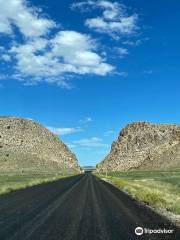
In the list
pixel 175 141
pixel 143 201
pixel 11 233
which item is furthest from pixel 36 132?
pixel 11 233

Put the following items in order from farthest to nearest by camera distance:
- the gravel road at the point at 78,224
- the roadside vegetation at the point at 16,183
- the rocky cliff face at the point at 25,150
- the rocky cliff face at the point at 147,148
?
1. the rocky cliff face at the point at 147,148
2. the rocky cliff face at the point at 25,150
3. the roadside vegetation at the point at 16,183
4. the gravel road at the point at 78,224

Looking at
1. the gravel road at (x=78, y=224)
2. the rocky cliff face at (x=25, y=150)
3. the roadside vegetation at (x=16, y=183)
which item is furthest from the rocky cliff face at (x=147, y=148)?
the gravel road at (x=78, y=224)

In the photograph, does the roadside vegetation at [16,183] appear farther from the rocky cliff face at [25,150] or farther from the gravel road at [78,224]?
the rocky cliff face at [25,150]

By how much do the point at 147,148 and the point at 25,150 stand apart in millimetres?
46304

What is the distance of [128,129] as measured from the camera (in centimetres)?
19775

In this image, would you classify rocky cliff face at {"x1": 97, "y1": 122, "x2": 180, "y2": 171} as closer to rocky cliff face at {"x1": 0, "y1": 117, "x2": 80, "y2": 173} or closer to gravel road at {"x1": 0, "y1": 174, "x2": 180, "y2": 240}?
rocky cliff face at {"x1": 0, "y1": 117, "x2": 80, "y2": 173}

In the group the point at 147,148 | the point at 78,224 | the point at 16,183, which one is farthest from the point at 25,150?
the point at 78,224

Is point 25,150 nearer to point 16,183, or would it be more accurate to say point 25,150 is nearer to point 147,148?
point 147,148

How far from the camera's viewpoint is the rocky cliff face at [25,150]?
495ft

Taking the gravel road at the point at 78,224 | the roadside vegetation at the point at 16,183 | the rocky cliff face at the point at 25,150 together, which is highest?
the rocky cliff face at the point at 25,150

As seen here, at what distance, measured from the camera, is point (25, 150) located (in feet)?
560

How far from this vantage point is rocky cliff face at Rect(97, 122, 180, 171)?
15762 cm

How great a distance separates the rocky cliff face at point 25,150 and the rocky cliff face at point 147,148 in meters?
23.6

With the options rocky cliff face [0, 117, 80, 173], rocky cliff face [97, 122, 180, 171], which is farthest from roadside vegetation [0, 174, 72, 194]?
rocky cliff face [97, 122, 180, 171]
